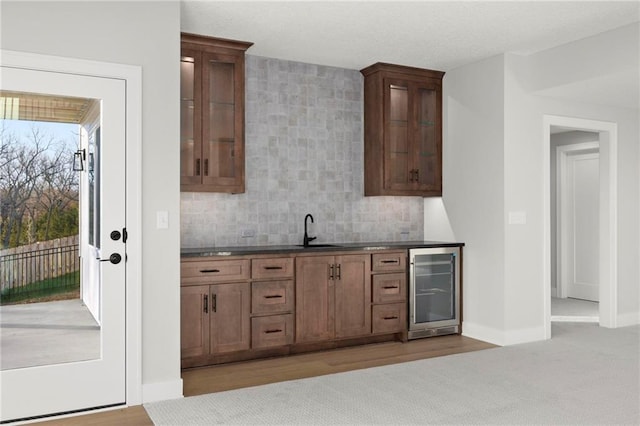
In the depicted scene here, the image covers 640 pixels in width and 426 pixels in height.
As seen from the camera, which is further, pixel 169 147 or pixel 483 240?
pixel 483 240

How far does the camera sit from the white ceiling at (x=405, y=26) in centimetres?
402

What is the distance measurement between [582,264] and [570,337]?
2546 mm

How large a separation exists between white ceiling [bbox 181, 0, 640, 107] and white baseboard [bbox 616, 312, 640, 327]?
252 cm

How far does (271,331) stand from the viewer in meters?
4.70

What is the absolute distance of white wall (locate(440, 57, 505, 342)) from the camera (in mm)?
5277

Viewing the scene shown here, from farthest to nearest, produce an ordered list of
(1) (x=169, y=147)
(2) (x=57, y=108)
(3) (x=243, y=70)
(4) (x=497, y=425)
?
(3) (x=243, y=70) → (1) (x=169, y=147) → (2) (x=57, y=108) → (4) (x=497, y=425)

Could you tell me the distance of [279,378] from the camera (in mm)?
4188

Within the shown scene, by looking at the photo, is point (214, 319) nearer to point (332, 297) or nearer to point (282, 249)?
point (282, 249)

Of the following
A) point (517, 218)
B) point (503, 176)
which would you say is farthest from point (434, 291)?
point (503, 176)

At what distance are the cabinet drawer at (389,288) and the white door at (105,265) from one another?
2.43 meters

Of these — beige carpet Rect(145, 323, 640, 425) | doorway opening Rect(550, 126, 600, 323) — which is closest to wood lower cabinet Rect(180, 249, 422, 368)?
beige carpet Rect(145, 323, 640, 425)

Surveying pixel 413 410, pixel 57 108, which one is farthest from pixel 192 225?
pixel 413 410

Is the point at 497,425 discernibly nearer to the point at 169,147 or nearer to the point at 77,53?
the point at 169,147

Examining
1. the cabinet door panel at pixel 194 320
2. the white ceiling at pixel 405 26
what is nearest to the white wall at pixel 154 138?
the white ceiling at pixel 405 26
